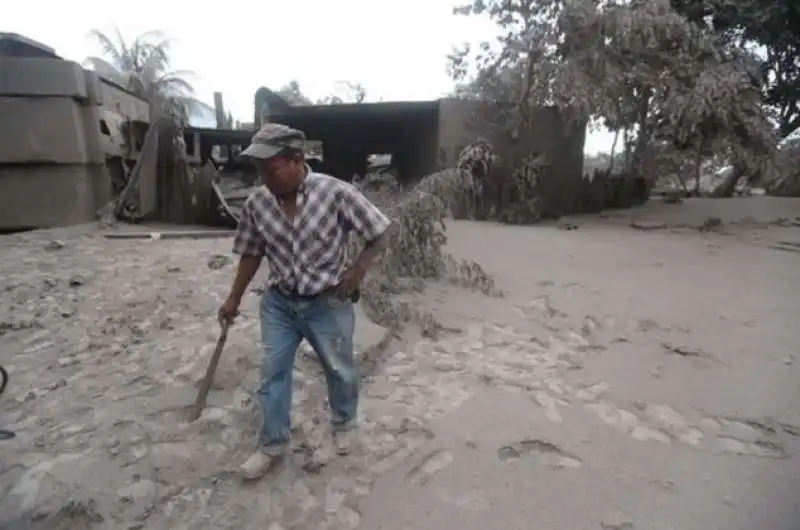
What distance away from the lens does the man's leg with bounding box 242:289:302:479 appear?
8.25ft

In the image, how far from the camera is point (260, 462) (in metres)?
2.61

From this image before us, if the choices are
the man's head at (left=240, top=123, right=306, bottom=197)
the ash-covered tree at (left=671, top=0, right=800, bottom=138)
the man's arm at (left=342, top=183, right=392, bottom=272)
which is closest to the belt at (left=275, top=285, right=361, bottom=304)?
the man's arm at (left=342, top=183, right=392, bottom=272)

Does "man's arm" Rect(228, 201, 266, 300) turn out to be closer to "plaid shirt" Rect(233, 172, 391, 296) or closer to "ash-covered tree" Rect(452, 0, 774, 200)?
"plaid shirt" Rect(233, 172, 391, 296)

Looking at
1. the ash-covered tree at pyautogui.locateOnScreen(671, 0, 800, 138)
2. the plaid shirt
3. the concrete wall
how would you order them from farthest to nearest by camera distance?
the ash-covered tree at pyautogui.locateOnScreen(671, 0, 800, 138), the concrete wall, the plaid shirt

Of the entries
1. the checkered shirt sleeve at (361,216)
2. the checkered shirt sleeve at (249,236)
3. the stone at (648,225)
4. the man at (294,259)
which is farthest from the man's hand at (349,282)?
the stone at (648,225)

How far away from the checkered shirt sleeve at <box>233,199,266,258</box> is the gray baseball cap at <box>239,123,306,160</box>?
0.25 m

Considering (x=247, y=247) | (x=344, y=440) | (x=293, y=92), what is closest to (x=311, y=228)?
(x=247, y=247)

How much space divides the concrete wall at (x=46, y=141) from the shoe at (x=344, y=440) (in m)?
7.24

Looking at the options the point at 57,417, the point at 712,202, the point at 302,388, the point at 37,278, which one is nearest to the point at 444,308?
the point at 302,388

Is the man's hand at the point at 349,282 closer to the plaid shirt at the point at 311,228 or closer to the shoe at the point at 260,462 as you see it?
the plaid shirt at the point at 311,228

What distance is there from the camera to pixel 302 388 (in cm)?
337

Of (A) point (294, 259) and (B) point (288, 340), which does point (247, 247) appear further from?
(B) point (288, 340)

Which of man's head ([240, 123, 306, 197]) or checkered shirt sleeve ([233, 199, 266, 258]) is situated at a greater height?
man's head ([240, 123, 306, 197])

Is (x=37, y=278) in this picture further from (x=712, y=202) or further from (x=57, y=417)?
(x=712, y=202)
